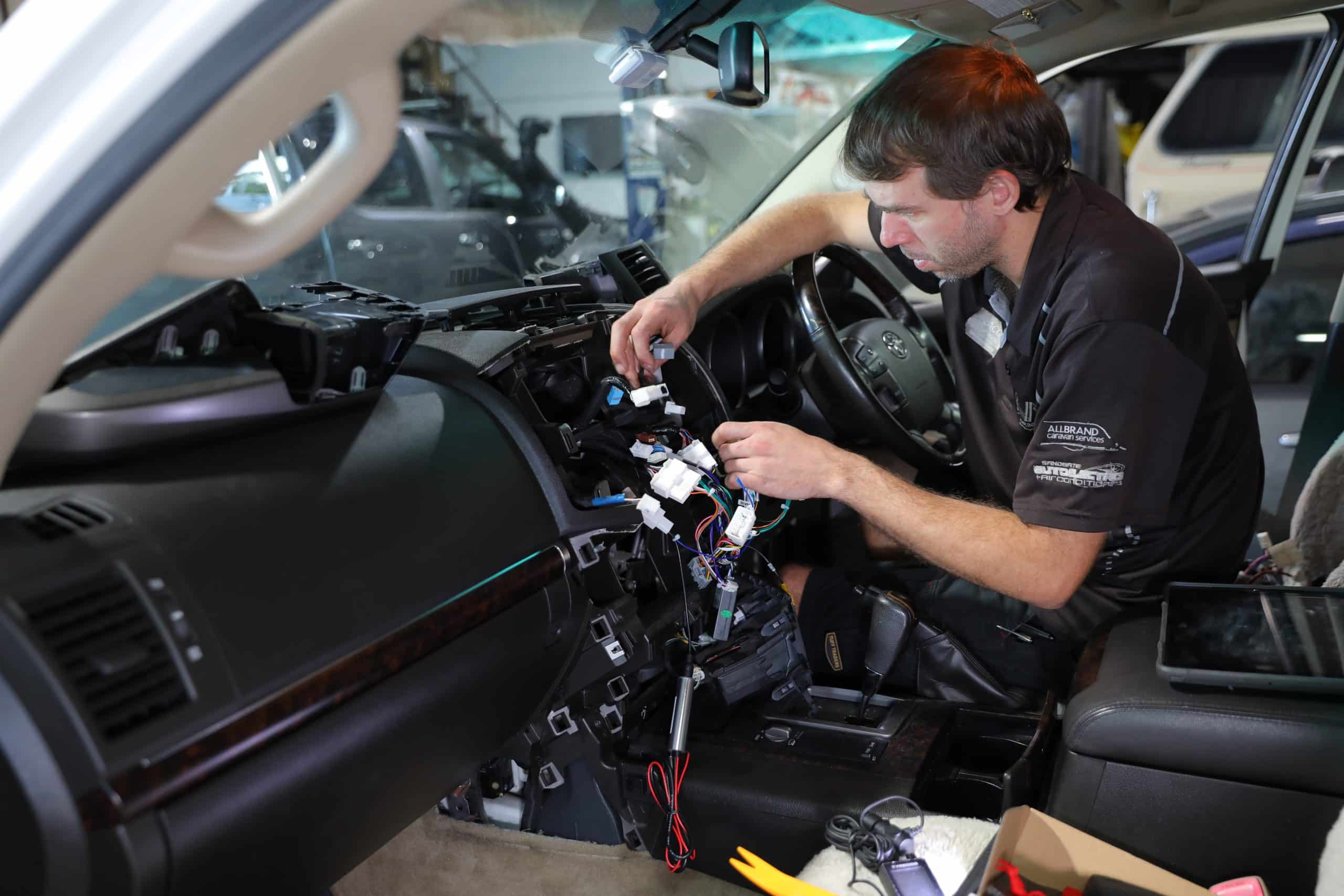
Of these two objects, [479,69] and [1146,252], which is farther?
[479,69]

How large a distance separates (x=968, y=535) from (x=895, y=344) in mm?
710

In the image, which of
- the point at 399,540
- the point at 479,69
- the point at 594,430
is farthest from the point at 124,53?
the point at 479,69

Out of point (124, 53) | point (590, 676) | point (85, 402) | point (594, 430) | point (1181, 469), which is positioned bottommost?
point (590, 676)

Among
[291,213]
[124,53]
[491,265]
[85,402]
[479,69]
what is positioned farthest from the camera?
[479,69]

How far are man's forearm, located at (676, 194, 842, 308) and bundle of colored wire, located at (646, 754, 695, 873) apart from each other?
885mm

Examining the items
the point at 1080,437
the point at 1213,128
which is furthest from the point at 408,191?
the point at 1213,128

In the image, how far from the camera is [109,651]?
2.98 feet

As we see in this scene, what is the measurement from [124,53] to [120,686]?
550 mm

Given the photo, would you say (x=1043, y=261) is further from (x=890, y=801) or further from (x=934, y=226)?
(x=890, y=801)

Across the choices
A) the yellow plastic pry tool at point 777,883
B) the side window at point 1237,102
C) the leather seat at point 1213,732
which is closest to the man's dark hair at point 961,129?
the leather seat at point 1213,732

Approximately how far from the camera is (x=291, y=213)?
0.75m

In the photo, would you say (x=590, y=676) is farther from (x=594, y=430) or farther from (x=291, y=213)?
(x=291, y=213)

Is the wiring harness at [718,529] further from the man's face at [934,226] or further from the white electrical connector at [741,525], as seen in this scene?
the man's face at [934,226]

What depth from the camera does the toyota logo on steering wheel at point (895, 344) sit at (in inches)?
89.1
